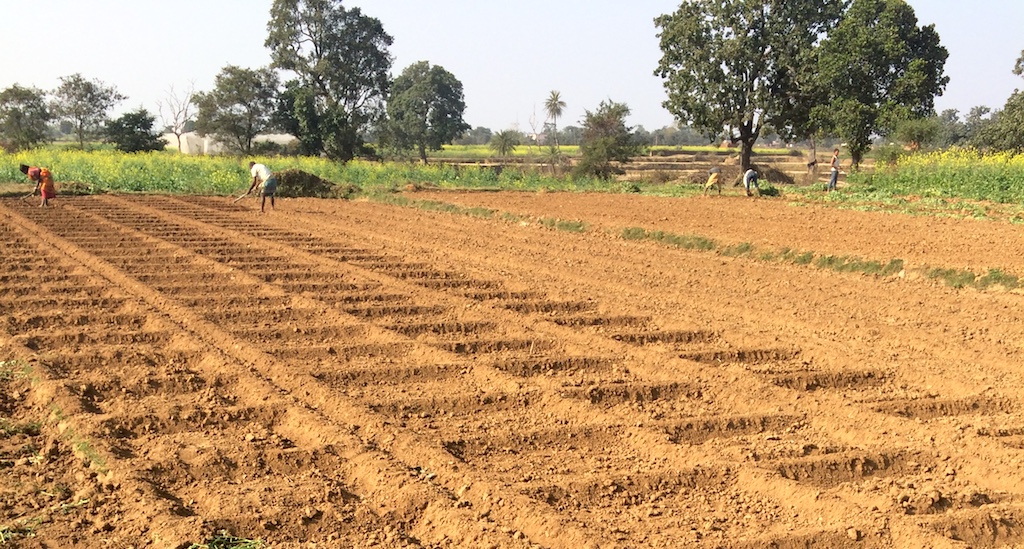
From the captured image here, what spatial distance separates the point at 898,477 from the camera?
4.45m

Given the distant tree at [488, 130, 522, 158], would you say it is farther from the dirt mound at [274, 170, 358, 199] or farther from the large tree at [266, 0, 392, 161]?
the dirt mound at [274, 170, 358, 199]

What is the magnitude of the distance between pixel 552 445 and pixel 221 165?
27858mm

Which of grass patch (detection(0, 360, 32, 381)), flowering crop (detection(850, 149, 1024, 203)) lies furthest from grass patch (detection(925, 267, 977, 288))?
flowering crop (detection(850, 149, 1024, 203))

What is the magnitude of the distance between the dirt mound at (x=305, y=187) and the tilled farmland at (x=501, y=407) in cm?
1497

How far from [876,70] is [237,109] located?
91.6 ft

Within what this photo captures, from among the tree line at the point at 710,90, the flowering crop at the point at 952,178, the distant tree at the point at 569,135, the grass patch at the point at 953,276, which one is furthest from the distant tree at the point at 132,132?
the distant tree at the point at 569,135

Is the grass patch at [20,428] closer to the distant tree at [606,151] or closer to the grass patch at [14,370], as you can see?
the grass patch at [14,370]

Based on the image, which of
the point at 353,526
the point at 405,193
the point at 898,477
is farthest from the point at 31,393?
the point at 405,193

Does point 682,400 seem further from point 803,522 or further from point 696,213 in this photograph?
point 696,213

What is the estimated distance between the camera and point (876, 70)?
111 feet

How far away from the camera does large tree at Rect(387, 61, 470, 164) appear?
2557 inches

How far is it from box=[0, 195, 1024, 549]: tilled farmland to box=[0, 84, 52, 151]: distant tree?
33432 millimetres

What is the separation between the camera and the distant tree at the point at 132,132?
37531mm

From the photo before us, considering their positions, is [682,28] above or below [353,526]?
above
